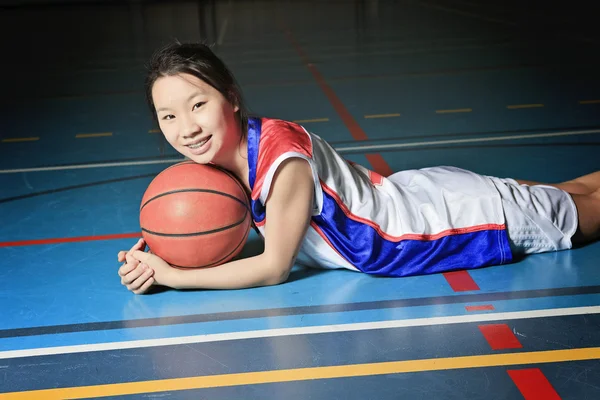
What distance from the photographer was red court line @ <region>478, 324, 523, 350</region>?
106 inches

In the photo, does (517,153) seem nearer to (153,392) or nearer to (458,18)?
(153,392)

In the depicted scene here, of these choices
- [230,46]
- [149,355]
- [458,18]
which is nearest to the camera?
[149,355]

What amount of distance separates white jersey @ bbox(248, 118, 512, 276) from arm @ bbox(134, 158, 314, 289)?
Result: 103mm

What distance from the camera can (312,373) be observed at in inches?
101

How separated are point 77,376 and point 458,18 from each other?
40.0 ft

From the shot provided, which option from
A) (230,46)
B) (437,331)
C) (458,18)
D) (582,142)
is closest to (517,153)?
(582,142)

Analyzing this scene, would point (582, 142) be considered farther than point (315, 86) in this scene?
No

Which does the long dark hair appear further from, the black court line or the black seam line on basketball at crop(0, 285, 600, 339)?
the black court line

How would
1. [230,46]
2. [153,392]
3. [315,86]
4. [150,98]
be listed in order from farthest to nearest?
[230,46] → [315,86] → [150,98] → [153,392]

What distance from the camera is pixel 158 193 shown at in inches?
126

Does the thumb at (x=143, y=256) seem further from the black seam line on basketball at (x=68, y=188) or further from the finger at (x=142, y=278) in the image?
the black seam line on basketball at (x=68, y=188)

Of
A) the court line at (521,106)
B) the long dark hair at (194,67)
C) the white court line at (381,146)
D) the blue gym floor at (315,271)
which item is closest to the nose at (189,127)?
the long dark hair at (194,67)

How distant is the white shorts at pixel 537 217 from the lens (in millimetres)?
3359

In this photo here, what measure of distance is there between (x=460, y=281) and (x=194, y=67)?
1413mm
